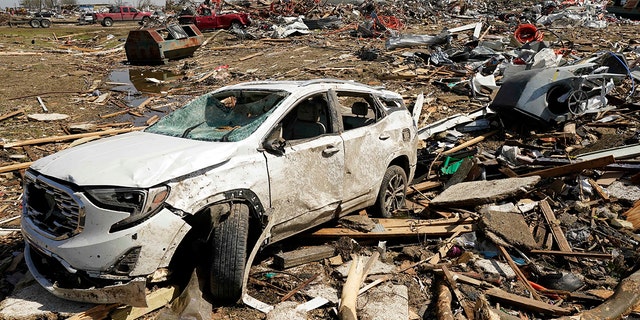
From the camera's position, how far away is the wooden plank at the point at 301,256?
4.66m

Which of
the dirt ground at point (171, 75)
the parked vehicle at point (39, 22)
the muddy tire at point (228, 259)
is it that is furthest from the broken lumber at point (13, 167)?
the parked vehicle at point (39, 22)

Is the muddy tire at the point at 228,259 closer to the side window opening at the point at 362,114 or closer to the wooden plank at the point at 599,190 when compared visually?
the side window opening at the point at 362,114

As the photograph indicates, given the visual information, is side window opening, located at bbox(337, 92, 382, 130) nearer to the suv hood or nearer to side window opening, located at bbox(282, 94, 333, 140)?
side window opening, located at bbox(282, 94, 333, 140)

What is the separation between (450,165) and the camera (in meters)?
7.80

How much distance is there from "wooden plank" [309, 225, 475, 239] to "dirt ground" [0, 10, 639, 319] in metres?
0.51

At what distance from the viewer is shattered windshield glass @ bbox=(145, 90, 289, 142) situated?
4.50 meters

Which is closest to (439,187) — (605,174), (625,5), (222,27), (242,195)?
(605,174)

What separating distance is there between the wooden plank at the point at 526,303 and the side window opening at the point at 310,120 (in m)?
2.29

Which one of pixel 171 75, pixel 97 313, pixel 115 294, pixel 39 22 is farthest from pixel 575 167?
pixel 39 22

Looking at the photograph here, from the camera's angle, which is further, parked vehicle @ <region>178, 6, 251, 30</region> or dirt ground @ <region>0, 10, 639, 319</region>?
parked vehicle @ <region>178, 6, 251, 30</region>

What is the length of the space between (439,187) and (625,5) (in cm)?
2829

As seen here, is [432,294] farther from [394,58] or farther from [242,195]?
[394,58]

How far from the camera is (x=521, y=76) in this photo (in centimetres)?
904

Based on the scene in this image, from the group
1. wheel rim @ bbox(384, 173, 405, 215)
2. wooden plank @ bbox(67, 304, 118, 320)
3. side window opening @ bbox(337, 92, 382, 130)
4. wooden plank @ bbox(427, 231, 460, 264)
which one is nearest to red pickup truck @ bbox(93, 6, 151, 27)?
side window opening @ bbox(337, 92, 382, 130)
